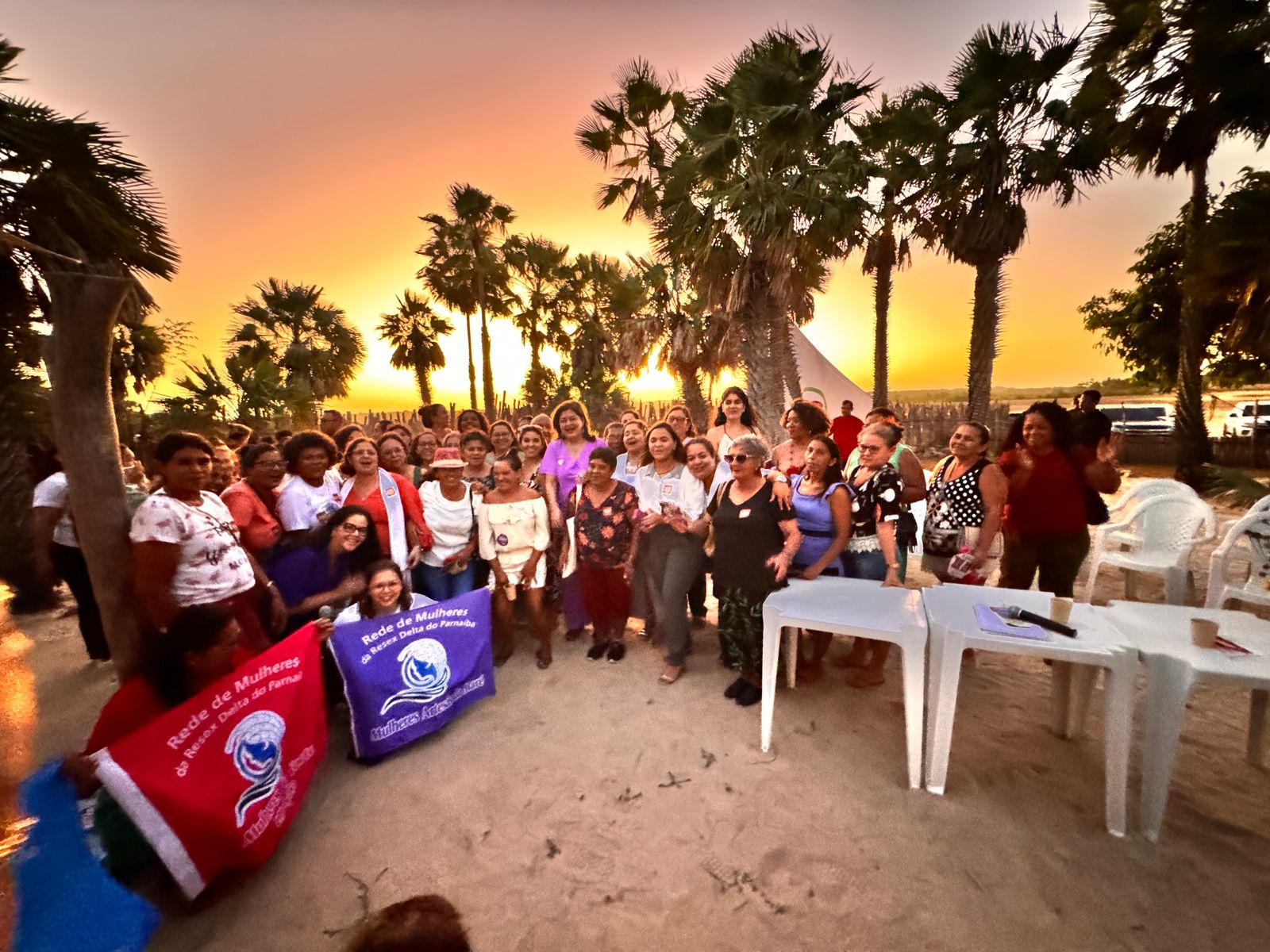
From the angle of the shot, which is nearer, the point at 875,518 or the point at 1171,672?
the point at 1171,672

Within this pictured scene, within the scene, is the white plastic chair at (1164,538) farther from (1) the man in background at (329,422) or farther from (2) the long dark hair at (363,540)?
(1) the man in background at (329,422)

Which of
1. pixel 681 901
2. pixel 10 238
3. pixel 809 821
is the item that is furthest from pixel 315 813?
pixel 10 238

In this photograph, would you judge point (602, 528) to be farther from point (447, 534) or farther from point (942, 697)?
point (942, 697)

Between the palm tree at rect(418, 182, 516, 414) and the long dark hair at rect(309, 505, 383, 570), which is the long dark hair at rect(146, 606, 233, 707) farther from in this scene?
the palm tree at rect(418, 182, 516, 414)

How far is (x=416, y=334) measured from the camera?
70.1 feet

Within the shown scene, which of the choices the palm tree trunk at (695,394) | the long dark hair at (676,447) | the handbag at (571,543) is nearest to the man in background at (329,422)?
the handbag at (571,543)

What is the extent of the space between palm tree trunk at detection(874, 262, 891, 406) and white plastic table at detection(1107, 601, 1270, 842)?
13196 millimetres

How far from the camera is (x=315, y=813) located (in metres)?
2.77

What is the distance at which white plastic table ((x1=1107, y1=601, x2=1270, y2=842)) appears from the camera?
2225 millimetres

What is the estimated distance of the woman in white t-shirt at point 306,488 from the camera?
384cm

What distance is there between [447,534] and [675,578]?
1881 mm

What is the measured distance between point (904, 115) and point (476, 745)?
13504 millimetres

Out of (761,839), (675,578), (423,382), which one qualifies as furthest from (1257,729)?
(423,382)

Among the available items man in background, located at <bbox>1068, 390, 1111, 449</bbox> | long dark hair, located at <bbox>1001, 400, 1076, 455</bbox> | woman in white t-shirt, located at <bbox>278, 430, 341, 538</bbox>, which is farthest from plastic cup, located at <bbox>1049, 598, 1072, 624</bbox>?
woman in white t-shirt, located at <bbox>278, 430, 341, 538</bbox>
